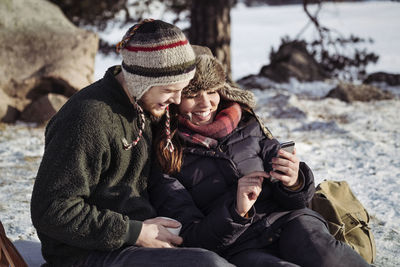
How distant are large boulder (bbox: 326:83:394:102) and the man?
5.20 metres

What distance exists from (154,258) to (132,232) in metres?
0.15

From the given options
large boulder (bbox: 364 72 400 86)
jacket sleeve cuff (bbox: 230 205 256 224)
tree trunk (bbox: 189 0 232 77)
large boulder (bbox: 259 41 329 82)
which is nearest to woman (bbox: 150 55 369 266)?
jacket sleeve cuff (bbox: 230 205 256 224)

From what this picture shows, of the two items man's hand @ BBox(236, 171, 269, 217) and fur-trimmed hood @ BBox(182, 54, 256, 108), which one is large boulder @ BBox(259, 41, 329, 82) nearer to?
fur-trimmed hood @ BBox(182, 54, 256, 108)

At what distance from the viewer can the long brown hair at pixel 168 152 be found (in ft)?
7.89

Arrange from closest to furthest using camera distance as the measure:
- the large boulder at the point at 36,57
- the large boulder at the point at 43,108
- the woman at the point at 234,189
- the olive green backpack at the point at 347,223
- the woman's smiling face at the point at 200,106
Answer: the woman at the point at 234,189 → the woman's smiling face at the point at 200,106 → the olive green backpack at the point at 347,223 → the large boulder at the point at 43,108 → the large boulder at the point at 36,57

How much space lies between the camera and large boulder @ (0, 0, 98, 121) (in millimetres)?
6086

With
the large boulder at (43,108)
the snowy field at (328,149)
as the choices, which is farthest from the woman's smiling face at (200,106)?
the large boulder at (43,108)

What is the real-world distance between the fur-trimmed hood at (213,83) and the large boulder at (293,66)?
19.3 ft

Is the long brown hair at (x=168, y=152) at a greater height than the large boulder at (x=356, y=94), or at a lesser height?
greater

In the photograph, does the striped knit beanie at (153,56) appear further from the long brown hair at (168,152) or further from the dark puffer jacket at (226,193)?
the dark puffer jacket at (226,193)

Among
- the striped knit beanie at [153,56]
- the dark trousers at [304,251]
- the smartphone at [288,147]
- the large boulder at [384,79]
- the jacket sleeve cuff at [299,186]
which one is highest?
the striped knit beanie at [153,56]

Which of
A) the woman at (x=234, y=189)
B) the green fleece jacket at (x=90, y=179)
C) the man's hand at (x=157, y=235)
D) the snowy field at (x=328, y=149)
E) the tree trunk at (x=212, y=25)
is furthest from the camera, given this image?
the tree trunk at (x=212, y=25)

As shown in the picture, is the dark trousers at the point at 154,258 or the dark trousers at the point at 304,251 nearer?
the dark trousers at the point at 154,258

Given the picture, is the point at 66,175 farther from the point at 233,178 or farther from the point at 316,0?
the point at 316,0
